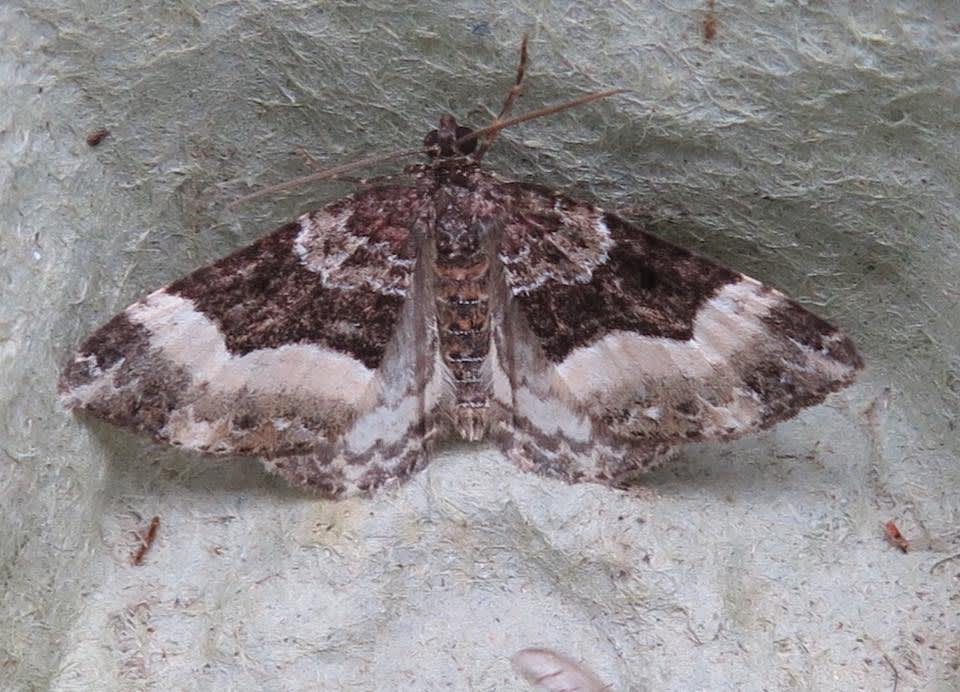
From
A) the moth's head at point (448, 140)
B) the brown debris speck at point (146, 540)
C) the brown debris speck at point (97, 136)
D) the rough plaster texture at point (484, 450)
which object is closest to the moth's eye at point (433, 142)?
the moth's head at point (448, 140)

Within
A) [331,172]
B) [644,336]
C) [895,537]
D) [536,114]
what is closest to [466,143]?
[536,114]

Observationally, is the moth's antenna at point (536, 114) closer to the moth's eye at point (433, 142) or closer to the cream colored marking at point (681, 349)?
the moth's eye at point (433, 142)

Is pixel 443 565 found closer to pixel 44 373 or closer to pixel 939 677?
pixel 44 373

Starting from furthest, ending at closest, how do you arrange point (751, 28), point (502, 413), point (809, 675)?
point (502, 413) < point (809, 675) < point (751, 28)

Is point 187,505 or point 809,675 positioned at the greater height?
point 809,675

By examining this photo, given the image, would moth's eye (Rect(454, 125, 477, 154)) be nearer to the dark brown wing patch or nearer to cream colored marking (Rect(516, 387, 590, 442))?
the dark brown wing patch

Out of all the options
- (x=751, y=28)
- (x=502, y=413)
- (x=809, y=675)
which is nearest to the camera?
(x=751, y=28)

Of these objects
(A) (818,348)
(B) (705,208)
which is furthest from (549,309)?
(A) (818,348)
